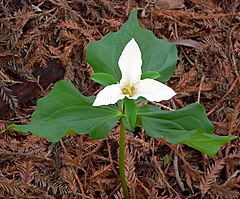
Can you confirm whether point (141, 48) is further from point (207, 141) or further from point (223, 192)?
point (223, 192)

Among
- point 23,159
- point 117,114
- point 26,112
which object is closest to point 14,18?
point 26,112

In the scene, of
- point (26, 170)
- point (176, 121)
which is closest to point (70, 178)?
point (26, 170)

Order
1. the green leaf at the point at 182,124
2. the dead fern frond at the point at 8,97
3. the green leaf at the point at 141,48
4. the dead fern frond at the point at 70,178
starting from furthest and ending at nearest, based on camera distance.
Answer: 1. the dead fern frond at the point at 8,97
2. the dead fern frond at the point at 70,178
3. the green leaf at the point at 141,48
4. the green leaf at the point at 182,124

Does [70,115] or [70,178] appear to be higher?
[70,115]

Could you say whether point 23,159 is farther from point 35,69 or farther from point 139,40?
point 139,40

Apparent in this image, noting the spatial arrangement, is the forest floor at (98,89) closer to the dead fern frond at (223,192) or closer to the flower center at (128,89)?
the dead fern frond at (223,192)

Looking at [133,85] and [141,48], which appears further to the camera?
[141,48]

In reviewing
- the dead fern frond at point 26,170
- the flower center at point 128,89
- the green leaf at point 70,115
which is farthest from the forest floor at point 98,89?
the flower center at point 128,89
